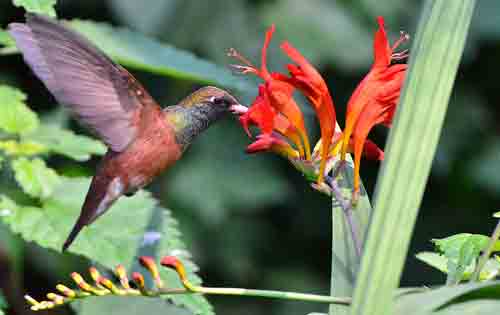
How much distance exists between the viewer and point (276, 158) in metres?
3.38

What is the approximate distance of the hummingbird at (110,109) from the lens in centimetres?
112

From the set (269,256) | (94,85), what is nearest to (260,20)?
(269,256)

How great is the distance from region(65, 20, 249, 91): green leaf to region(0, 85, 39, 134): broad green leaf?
22 cm

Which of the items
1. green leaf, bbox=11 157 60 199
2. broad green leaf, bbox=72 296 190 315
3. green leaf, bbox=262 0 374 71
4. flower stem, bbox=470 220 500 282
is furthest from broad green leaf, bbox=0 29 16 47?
green leaf, bbox=262 0 374 71

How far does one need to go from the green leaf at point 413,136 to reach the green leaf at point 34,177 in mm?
895

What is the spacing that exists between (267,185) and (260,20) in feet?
2.25

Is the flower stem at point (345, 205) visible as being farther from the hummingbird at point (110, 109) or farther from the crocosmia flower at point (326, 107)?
the hummingbird at point (110, 109)

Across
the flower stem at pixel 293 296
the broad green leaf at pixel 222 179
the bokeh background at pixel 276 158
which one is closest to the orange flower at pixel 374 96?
the flower stem at pixel 293 296

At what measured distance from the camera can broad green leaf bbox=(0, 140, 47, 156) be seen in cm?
153

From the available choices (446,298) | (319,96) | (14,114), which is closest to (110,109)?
(14,114)

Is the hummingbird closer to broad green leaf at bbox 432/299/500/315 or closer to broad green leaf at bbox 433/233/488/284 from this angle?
broad green leaf at bbox 433/233/488/284

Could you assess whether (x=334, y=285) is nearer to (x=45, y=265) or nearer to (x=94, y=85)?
(x=94, y=85)

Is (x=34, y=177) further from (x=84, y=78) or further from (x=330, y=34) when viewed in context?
(x=330, y=34)

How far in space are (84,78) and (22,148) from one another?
396 millimetres
